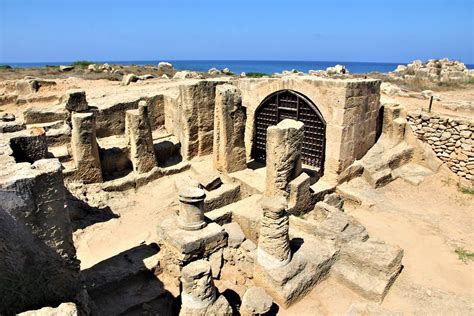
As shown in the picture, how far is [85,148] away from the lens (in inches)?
377

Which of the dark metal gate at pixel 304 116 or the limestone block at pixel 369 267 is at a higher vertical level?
the dark metal gate at pixel 304 116

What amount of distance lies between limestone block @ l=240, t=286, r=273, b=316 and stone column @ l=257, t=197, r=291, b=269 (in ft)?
→ 1.92

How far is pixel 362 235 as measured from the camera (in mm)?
7531

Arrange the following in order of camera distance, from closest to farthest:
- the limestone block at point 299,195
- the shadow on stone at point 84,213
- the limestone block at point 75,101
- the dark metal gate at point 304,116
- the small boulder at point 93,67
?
the limestone block at point 299,195
the shadow on stone at point 84,213
the limestone block at point 75,101
the dark metal gate at point 304,116
the small boulder at point 93,67

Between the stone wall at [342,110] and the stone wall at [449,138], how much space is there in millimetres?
1852

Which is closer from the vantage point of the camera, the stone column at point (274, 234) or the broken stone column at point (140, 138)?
the stone column at point (274, 234)

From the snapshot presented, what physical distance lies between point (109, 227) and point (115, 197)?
4.53ft

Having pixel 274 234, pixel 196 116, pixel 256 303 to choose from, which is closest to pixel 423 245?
pixel 274 234

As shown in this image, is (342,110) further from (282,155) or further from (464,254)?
(464,254)

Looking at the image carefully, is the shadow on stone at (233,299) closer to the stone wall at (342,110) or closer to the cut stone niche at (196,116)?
the stone wall at (342,110)

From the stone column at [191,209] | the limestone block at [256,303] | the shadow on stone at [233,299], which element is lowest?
the shadow on stone at [233,299]

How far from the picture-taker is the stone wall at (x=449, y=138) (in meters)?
11.0

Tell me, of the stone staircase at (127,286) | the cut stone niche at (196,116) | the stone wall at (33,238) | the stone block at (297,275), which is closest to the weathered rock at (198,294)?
the stone staircase at (127,286)

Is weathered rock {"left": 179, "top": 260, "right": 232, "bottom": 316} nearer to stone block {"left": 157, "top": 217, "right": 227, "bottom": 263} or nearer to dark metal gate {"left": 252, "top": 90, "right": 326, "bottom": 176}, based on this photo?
stone block {"left": 157, "top": 217, "right": 227, "bottom": 263}
